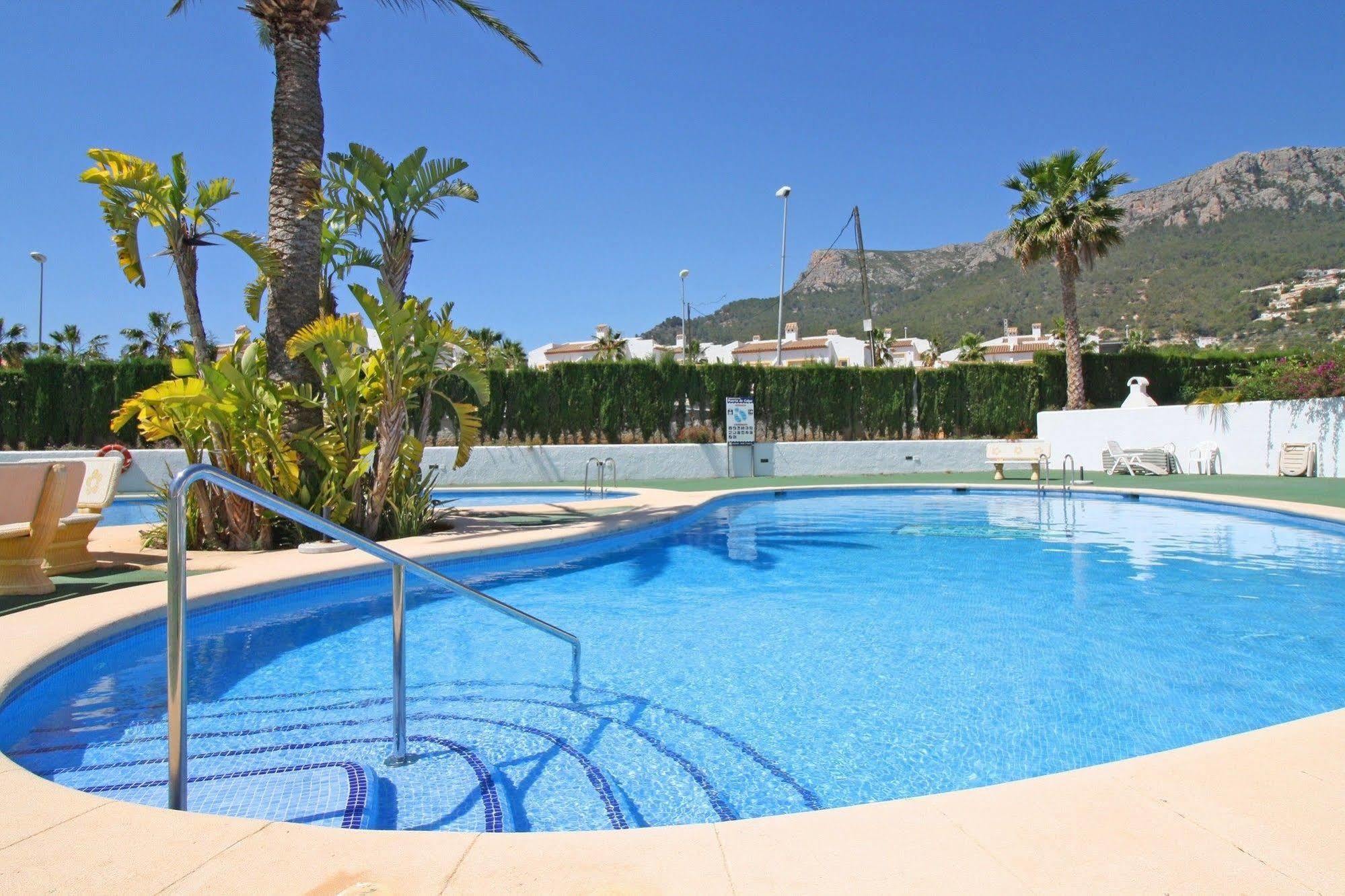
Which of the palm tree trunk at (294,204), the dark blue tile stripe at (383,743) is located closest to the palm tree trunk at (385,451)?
the palm tree trunk at (294,204)

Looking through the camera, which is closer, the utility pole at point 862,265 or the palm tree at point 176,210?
the palm tree at point 176,210

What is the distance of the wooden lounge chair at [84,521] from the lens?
684 centimetres

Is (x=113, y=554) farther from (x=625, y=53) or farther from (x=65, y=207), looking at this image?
(x=625, y=53)

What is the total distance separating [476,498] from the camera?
16672 millimetres

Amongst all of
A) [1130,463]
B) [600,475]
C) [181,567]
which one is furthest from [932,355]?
[181,567]

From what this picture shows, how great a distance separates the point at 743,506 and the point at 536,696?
34.8 feet

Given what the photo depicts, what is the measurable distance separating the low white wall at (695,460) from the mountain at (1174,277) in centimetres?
4439

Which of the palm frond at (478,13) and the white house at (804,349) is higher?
the white house at (804,349)

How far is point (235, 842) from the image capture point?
6.97 feet

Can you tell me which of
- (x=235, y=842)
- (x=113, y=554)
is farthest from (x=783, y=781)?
(x=113, y=554)

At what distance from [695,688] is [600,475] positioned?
479 inches

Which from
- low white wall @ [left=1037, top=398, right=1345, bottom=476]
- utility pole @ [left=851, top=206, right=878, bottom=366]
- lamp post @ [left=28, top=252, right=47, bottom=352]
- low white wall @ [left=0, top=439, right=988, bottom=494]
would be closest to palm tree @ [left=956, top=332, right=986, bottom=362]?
utility pole @ [left=851, top=206, right=878, bottom=366]

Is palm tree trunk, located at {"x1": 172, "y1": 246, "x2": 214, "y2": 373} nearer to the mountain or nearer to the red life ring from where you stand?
the red life ring

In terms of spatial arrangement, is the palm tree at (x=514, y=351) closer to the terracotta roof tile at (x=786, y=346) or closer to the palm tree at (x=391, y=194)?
the terracotta roof tile at (x=786, y=346)
